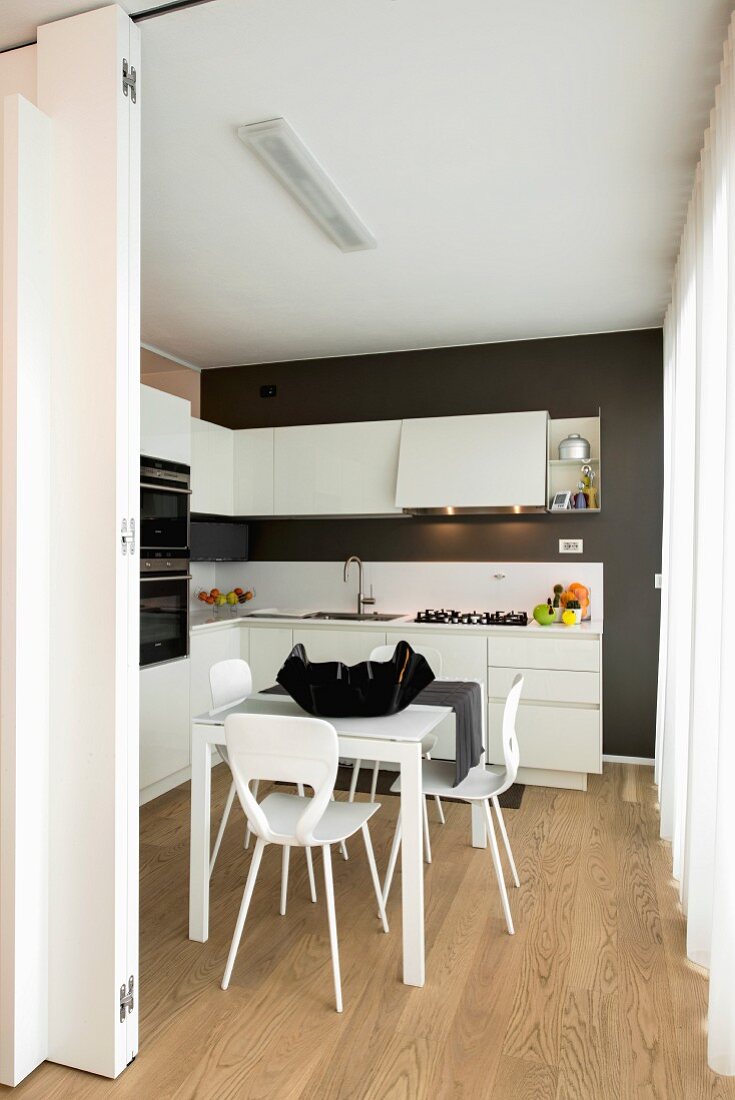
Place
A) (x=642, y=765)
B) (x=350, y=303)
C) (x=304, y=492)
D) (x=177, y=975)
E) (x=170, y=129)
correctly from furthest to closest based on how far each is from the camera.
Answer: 1. (x=304, y=492)
2. (x=642, y=765)
3. (x=350, y=303)
4. (x=170, y=129)
5. (x=177, y=975)

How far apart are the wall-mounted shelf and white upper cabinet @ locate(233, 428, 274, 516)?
6.53 ft

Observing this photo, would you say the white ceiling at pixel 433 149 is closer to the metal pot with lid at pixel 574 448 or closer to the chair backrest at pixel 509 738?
the metal pot with lid at pixel 574 448

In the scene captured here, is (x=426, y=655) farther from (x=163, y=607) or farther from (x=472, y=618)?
(x=163, y=607)

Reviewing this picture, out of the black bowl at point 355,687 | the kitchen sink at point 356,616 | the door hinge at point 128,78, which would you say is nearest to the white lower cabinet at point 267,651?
the kitchen sink at point 356,616

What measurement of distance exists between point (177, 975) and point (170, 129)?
9.58 ft

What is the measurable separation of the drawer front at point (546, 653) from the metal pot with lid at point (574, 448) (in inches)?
48.2

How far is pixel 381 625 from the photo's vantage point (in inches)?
191

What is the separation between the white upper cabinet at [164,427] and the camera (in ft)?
13.9

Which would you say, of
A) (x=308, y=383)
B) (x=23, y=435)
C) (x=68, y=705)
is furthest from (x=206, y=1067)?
(x=308, y=383)

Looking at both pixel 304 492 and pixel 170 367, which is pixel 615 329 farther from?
pixel 170 367

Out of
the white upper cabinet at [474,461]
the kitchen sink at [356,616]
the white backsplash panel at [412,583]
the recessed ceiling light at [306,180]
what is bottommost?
the kitchen sink at [356,616]

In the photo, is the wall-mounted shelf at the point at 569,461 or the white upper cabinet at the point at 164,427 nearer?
the white upper cabinet at the point at 164,427

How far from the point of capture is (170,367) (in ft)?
18.8

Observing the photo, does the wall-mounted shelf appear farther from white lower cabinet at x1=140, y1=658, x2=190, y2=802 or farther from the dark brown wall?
white lower cabinet at x1=140, y1=658, x2=190, y2=802
